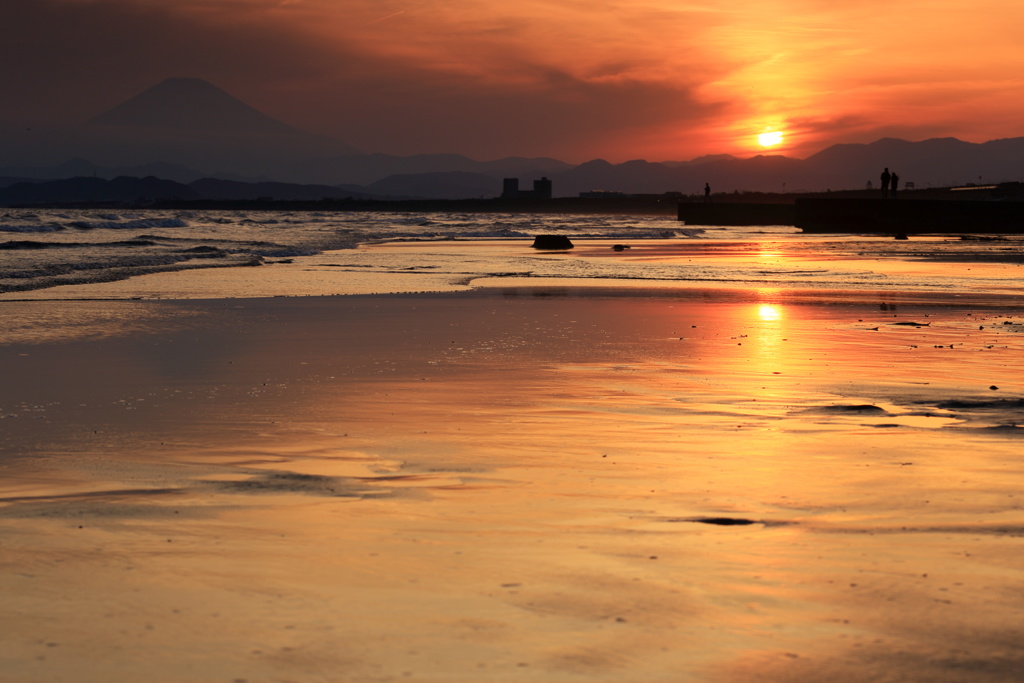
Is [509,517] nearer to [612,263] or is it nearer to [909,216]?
[612,263]

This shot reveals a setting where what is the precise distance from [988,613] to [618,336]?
398 inches

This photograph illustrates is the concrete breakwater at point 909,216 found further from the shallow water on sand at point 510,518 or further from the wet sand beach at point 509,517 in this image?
the shallow water on sand at point 510,518

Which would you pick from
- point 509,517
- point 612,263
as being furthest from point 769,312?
point 612,263

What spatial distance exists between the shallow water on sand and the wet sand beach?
0.02 m

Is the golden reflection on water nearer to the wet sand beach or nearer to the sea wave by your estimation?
the wet sand beach

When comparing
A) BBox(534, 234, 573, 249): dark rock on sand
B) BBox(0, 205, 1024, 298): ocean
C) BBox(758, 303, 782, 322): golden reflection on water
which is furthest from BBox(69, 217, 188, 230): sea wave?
BBox(758, 303, 782, 322): golden reflection on water

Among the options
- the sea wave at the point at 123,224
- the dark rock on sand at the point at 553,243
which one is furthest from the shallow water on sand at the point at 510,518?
the sea wave at the point at 123,224

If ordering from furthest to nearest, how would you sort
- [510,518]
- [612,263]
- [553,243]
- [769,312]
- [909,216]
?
[909,216]
[553,243]
[612,263]
[769,312]
[510,518]

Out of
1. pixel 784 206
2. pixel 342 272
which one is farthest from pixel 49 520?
pixel 784 206

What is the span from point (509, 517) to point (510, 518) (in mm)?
20

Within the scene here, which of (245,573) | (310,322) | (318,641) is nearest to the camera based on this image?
(318,641)

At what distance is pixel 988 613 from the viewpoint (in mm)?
4020

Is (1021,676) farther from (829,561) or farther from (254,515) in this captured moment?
(254,515)

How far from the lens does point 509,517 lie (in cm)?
545
